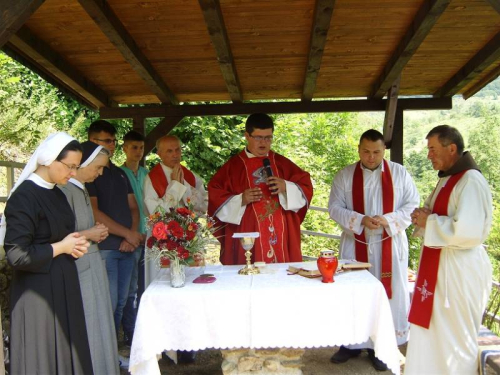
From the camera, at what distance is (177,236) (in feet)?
10.2

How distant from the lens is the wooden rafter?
12.7 ft

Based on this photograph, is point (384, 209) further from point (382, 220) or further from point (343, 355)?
point (343, 355)

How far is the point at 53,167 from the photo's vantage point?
278 cm

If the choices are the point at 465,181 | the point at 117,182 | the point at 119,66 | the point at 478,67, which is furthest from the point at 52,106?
the point at 465,181

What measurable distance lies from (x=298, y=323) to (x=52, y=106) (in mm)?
14294

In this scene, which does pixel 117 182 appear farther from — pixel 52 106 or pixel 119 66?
pixel 52 106

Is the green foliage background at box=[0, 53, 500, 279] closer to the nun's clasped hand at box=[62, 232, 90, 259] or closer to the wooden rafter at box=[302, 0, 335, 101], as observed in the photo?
the wooden rafter at box=[302, 0, 335, 101]

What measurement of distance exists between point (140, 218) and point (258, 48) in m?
1.98

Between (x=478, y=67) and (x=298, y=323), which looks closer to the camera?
(x=298, y=323)

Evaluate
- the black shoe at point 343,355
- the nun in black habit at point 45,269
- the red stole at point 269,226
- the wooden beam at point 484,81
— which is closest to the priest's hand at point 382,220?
the red stole at point 269,226

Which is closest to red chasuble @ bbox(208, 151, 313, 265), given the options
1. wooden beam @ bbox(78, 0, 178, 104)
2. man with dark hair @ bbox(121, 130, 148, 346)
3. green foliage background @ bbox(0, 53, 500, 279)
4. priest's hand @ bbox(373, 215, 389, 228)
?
priest's hand @ bbox(373, 215, 389, 228)

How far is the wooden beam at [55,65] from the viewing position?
4412 mm

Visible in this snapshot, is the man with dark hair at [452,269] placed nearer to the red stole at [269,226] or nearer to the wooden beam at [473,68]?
the red stole at [269,226]

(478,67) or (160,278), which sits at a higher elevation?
(478,67)
